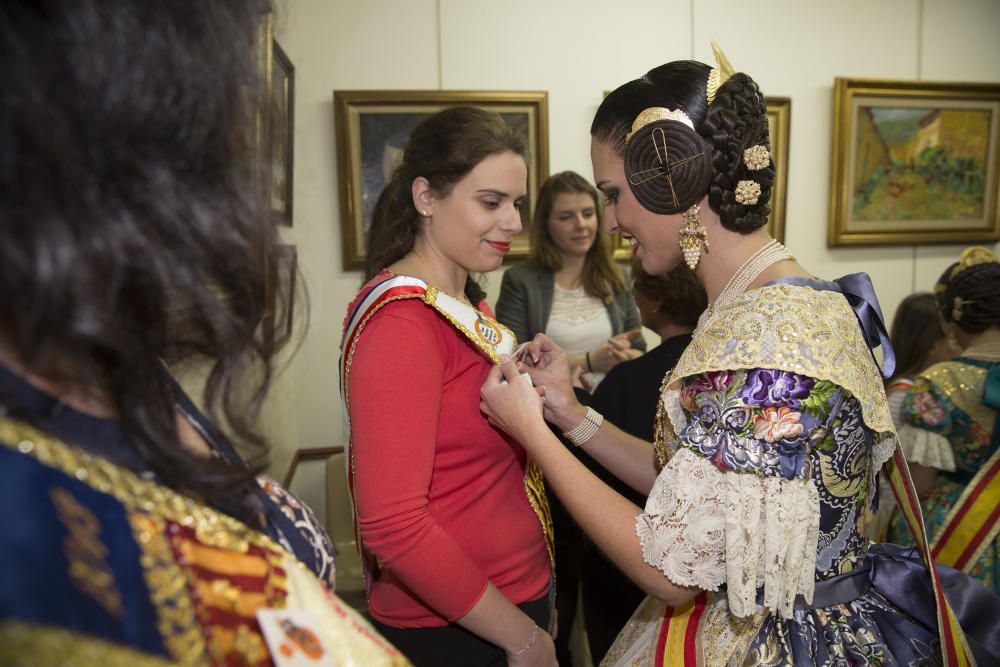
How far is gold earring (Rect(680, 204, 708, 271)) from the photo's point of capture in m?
1.08

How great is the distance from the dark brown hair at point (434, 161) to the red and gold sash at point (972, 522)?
1.51 meters

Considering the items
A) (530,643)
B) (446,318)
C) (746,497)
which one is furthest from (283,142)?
(746,497)

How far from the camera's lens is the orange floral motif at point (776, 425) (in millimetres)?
828

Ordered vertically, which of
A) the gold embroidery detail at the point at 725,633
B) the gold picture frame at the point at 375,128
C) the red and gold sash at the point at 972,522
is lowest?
the red and gold sash at the point at 972,522

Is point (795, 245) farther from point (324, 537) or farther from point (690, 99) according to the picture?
point (324, 537)

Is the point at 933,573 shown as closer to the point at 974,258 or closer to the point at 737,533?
the point at 737,533

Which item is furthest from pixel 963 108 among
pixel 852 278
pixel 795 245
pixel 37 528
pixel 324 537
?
pixel 37 528

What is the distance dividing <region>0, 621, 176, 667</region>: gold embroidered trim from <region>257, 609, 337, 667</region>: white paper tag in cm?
9

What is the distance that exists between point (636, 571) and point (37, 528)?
0.76 metres

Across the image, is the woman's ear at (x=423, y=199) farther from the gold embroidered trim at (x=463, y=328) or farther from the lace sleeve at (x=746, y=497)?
the lace sleeve at (x=746, y=497)

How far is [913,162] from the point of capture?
10.7 feet

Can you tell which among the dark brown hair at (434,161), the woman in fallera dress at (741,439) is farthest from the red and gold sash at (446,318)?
the dark brown hair at (434,161)

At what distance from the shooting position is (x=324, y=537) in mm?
588

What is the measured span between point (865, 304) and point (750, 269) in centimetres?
18
